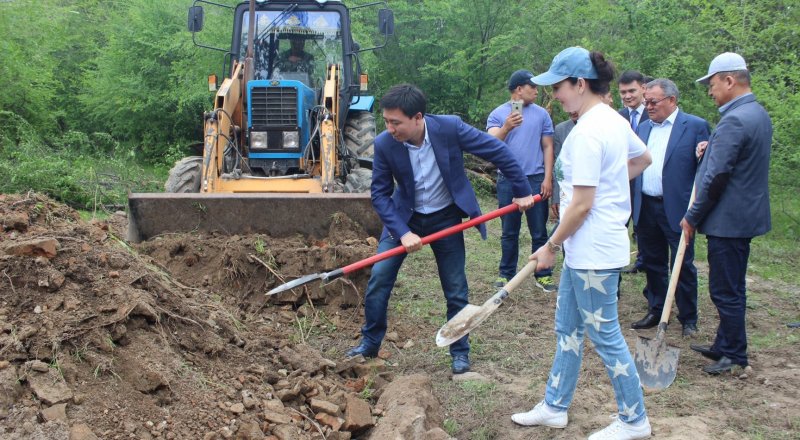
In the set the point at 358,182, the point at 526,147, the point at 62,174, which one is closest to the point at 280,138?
the point at 358,182

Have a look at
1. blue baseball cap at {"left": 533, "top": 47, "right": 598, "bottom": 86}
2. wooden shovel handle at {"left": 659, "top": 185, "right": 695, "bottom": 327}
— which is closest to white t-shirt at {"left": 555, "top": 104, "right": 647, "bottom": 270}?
blue baseball cap at {"left": 533, "top": 47, "right": 598, "bottom": 86}

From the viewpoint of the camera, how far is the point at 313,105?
9141mm

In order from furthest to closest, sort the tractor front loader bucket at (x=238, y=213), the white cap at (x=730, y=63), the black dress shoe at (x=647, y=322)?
the tractor front loader bucket at (x=238, y=213)
the black dress shoe at (x=647, y=322)
the white cap at (x=730, y=63)

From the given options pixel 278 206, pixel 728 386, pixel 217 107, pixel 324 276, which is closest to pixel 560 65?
pixel 324 276

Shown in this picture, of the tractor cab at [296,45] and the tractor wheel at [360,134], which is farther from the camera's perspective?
the tractor wheel at [360,134]

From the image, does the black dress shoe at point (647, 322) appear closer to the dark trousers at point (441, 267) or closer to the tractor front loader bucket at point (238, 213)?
the dark trousers at point (441, 267)

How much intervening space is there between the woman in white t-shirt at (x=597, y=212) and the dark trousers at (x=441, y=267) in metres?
1.04

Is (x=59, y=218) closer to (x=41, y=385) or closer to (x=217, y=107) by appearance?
(x=41, y=385)

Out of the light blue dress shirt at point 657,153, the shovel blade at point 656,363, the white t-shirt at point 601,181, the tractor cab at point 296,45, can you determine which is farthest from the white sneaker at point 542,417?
the tractor cab at point 296,45

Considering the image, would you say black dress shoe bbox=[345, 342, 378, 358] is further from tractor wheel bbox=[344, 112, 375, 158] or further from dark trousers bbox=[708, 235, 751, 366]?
tractor wheel bbox=[344, 112, 375, 158]

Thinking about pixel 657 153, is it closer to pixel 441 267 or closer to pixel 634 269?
pixel 441 267

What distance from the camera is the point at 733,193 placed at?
15.1 feet

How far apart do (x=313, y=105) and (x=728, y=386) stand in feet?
19.8

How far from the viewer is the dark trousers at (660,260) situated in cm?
548
